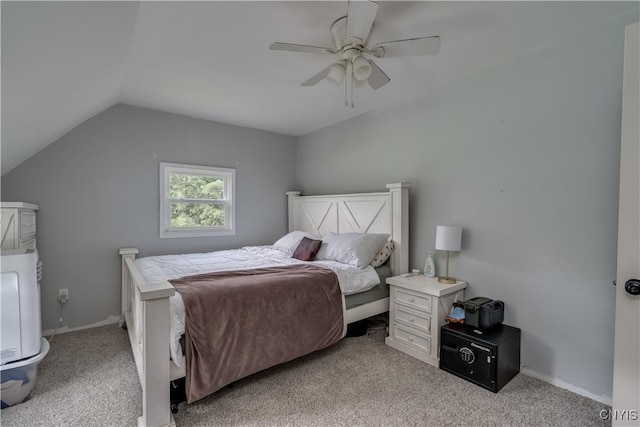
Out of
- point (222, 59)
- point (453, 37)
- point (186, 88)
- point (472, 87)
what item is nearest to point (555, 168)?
point (472, 87)

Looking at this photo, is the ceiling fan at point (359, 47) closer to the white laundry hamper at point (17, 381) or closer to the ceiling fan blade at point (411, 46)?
the ceiling fan blade at point (411, 46)

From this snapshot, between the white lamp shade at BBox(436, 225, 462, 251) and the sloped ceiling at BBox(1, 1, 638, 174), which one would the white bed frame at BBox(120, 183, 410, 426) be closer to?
the white lamp shade at BBox(436, 225, 462, 251)

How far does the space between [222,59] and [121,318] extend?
3.01 metres

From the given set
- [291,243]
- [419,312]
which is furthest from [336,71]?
[291,243]

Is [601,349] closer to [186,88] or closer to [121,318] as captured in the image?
[186,88]

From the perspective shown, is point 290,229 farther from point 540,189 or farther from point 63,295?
point 540,189

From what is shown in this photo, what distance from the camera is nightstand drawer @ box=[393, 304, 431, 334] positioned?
255 centimetres

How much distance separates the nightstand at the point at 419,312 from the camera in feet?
8.16

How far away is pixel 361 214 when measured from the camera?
356 centimetres

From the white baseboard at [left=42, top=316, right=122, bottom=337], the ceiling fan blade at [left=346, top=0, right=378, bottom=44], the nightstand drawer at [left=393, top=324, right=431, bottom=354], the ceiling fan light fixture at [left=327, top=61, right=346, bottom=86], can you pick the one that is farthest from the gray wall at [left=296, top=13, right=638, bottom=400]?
the white baseboard at [left=42, top=316, right=122, bottom=337]

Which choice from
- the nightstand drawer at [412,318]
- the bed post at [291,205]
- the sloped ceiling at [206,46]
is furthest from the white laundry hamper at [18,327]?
the bed post at [291,205]

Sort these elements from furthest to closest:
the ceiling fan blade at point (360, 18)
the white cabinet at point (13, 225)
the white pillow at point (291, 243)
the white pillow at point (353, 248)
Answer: the white pillow at point (291, 243) → the white pillow at point (353, 248) → the white cabinet at point (13, 225) → the ceiling fan blade at point (360, 18)

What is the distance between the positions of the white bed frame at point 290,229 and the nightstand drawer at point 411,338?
278 millimetres

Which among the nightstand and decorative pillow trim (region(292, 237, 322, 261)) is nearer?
the nightstand
